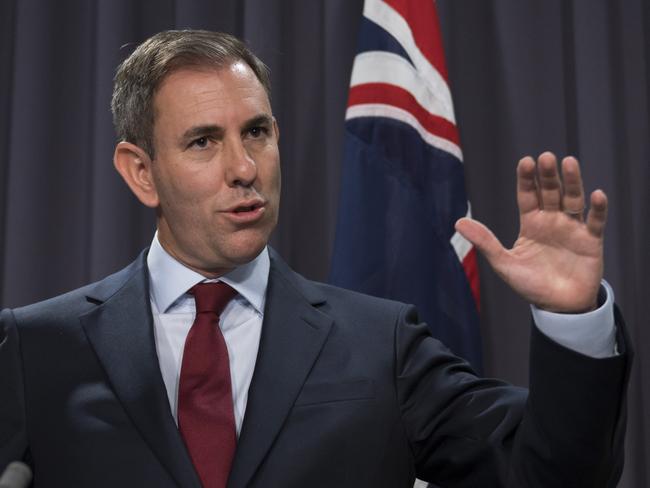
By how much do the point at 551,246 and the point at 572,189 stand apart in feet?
0.30

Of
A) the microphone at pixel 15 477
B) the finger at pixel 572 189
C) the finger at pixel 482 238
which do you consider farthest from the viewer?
the finger at pixel 482 238

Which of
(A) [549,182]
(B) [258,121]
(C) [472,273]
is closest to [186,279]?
(B) [258,121]

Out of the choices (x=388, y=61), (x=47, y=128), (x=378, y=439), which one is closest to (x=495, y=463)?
(x=378, y=439)

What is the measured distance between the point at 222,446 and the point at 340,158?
51.1 inches

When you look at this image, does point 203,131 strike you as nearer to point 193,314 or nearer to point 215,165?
point 215,165

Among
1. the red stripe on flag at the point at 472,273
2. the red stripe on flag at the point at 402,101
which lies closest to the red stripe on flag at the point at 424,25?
the red stripe on flag at the point at 402,101

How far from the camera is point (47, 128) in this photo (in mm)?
2646

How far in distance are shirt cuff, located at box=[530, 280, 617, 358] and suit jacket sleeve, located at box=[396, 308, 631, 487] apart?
0.01 meters

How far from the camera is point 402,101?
227 centimetres

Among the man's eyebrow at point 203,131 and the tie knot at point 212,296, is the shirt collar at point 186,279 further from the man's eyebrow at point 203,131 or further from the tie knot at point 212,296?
the man's eyebrow at point 203,131

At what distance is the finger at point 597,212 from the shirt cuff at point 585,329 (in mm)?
90

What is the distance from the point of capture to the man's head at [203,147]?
148 cm

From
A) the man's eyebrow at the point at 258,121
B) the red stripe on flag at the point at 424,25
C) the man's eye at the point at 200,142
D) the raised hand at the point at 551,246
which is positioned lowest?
the raised hand at the point at 551,246

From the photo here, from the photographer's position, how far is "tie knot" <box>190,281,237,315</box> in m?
1.50
